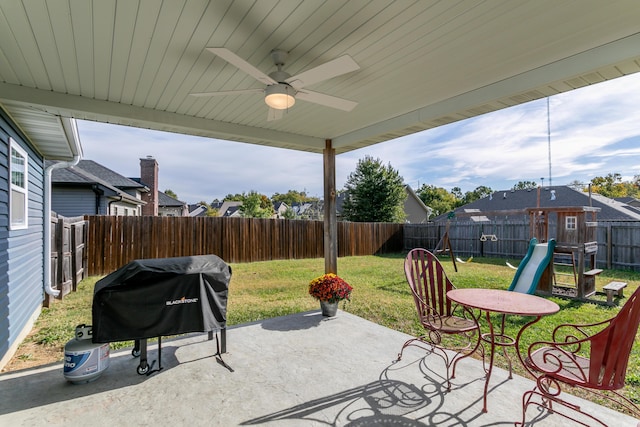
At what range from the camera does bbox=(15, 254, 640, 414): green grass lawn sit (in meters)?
3.79

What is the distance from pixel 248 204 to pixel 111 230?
45.7 feet

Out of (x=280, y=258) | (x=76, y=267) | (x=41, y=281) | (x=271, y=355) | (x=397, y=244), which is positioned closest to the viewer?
(x=271, y=355)

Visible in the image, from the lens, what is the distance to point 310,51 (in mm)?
2281

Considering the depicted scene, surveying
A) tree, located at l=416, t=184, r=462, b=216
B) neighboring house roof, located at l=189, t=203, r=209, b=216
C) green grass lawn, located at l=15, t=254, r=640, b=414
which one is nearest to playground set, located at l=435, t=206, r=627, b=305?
green grass lawn, located at l=15, t=254, r=640, b=414

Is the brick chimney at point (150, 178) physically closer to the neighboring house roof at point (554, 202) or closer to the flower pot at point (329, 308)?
A: the neighboring house roof at point (554, 202)

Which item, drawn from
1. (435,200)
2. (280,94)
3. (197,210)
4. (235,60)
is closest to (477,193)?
(435,200)

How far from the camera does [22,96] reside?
2.72 m

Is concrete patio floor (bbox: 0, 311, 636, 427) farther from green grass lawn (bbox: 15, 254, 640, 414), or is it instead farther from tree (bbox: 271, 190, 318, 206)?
tree (bbox: 271, 190, 318, 206)

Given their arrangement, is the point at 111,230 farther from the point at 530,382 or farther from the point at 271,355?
the point at 530,382

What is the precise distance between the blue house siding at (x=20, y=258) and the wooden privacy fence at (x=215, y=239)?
311cm

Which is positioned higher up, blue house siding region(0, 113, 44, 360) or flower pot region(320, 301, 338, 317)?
blue house siding region(0, 113, 44, 360)

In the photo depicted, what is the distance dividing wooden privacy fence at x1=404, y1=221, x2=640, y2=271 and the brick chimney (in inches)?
530

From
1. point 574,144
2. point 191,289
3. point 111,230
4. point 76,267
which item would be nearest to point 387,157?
point 574,144

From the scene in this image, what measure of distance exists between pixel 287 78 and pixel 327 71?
393 millimetres
